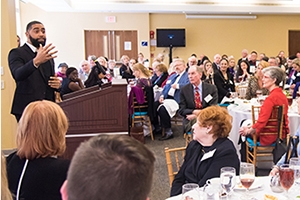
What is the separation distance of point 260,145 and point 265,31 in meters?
10.7

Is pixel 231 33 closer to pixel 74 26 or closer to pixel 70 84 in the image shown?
pixel 74 26

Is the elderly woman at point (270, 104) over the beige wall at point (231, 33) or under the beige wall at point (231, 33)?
under

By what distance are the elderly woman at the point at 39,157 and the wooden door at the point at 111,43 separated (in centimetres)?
1080

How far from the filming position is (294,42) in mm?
14094

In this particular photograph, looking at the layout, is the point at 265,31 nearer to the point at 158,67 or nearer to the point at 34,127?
the point at 158,67

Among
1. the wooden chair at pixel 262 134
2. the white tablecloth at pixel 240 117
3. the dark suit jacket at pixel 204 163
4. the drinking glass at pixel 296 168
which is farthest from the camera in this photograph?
the white tablecloth at pixel 240 117

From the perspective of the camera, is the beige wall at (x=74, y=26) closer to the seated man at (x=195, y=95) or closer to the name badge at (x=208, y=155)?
the seated man at (x=195, y=95)

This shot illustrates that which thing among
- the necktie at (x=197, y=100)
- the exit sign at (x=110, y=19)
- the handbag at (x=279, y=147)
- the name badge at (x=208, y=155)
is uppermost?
the exit sign at (x=110, y=19)

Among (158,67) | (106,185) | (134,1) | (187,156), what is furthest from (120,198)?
(134,1)

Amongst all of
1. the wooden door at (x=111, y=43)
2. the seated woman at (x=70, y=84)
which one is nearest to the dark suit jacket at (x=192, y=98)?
the seated woman at (x=70, y=84)

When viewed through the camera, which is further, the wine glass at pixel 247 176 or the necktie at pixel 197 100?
the necktie at pixel 197 100

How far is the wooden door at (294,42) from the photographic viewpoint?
45.9 feet

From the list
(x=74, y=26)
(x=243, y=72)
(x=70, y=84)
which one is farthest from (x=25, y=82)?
(x=74, y=26)

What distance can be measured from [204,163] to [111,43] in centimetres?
1067
